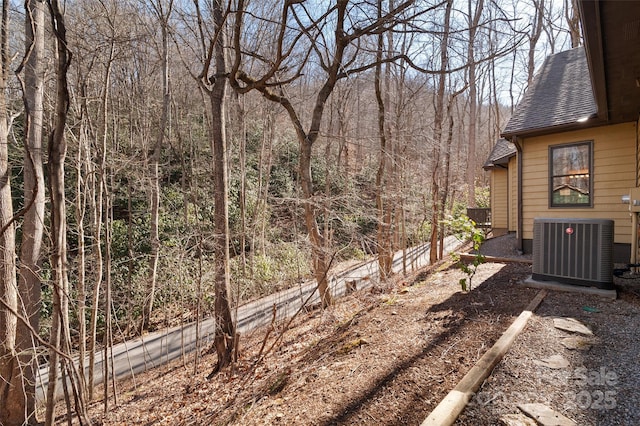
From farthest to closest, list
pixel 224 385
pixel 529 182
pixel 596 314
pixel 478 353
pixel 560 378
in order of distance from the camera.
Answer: pixel 529 182
pixel 224 385
pixel 596 314
pixel 478 353
pixel 560 378

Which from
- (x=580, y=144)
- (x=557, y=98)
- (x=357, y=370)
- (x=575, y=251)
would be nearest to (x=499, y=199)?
(x=557, y=98)

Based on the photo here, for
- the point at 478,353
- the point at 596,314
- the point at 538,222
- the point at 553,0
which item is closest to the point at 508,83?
the point at 553,0

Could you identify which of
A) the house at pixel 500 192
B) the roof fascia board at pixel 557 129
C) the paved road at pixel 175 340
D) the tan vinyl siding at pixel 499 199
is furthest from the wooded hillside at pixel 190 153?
the tan vinyl siding at pixel 499 199

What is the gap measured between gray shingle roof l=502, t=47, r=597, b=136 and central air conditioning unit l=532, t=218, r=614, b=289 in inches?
115

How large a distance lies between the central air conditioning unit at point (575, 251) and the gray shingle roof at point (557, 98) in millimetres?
2912

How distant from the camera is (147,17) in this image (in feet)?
21.1

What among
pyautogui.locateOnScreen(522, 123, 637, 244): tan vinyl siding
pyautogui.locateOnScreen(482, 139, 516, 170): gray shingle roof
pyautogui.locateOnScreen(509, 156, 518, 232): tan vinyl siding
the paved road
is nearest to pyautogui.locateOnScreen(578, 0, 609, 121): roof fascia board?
pyautogui.locateOnScreen(522, 123, 637, 244): tan vinyl siding

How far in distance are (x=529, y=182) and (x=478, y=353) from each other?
5.50 m

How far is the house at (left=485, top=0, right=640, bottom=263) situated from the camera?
15.7 ft

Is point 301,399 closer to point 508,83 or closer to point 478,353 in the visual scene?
point 478,353

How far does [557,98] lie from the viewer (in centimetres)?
708

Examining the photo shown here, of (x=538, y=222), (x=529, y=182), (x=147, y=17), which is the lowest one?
(x=538, y=222)

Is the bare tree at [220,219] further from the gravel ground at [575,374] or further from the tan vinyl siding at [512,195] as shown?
the tan vinyl siding at [512,195]

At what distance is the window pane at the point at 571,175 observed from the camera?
618 cm
